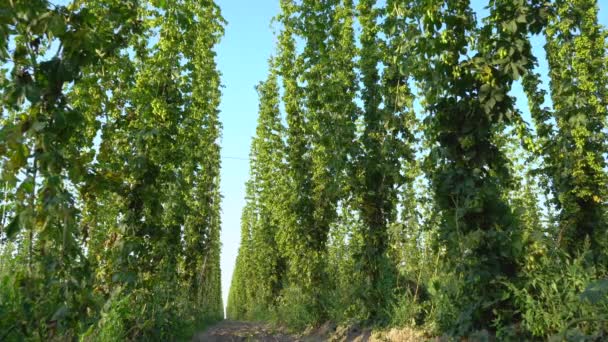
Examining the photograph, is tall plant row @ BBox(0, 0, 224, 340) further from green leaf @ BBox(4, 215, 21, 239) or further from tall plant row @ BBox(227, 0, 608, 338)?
tall plant row @ BBox(227, 0, 608, 338)

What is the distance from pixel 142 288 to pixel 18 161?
18.0 ft

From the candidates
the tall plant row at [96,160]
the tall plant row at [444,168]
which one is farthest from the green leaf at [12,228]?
the tall plant row at [444,168]

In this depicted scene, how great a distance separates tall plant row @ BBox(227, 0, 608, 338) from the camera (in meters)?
6.35

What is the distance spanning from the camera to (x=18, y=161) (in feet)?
9.00

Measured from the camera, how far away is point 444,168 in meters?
7.03

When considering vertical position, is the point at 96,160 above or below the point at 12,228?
above

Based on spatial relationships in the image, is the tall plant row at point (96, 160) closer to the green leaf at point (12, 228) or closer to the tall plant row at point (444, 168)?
the green leaf at point (12, 228)

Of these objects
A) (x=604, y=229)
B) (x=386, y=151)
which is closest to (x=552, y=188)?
(x=604, y=229)

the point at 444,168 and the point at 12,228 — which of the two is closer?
the point at 12,228

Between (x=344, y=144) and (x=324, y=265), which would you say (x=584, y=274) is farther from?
(x=324, y=265)

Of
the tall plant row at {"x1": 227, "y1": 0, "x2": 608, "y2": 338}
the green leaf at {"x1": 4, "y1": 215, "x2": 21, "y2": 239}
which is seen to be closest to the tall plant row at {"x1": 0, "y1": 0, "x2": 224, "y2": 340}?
the green leaf at {"x1": 4, "y1": 215, "x2": 21, "y2": 239}

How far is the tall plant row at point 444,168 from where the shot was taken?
250 inches

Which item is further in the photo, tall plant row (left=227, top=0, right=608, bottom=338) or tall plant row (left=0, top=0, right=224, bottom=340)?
tall plant row (left=227, top=0, right=608, bottom=338)

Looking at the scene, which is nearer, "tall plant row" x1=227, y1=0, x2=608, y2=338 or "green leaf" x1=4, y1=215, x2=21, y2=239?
"green leaf" x1=4, y1=215, x2=21, y2=239
